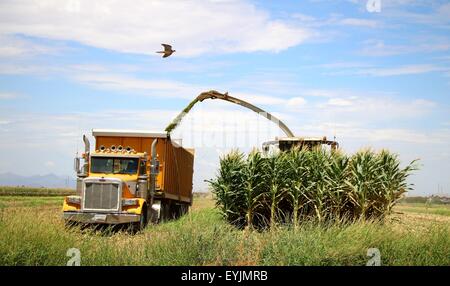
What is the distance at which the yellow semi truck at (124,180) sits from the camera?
61.4ft

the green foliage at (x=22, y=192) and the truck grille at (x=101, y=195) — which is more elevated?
the truck grille at (x=101, y=195)

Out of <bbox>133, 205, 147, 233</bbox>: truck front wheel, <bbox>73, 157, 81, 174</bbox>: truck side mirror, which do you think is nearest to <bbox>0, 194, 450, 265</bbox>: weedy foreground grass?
<bbox>133, 205, 147, 233</bbox>: truck front wheel

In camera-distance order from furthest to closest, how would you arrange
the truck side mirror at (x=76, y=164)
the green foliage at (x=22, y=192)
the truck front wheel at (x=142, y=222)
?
the green foliage at (x=22, y=192), the truck side mirror at (x=76, y=164), the truck front wheel at (x=142, y=222)

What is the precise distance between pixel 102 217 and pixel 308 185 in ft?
24.8

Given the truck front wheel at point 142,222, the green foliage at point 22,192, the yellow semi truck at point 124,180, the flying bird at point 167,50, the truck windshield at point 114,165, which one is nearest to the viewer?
the flying bird at point 167,50

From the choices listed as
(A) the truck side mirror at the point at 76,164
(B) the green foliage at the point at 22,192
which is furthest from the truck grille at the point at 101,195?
(B) the green foliage at the point at 22,192

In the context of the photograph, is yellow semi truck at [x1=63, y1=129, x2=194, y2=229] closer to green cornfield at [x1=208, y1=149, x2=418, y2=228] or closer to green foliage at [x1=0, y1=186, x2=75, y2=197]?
green cornfield at [x1=208, y1=149, x2=418, y2=228]

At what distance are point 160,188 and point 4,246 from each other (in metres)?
11.4

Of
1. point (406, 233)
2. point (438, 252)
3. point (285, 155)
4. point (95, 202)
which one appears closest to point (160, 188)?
point (95, 202)

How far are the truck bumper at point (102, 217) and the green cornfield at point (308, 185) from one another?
161 inches

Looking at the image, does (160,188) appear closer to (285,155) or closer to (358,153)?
(285,155)

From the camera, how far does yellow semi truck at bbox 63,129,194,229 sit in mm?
18703

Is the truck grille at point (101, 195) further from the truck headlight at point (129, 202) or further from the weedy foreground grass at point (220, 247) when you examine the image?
the weedy foreground grass at point (220, 247)
